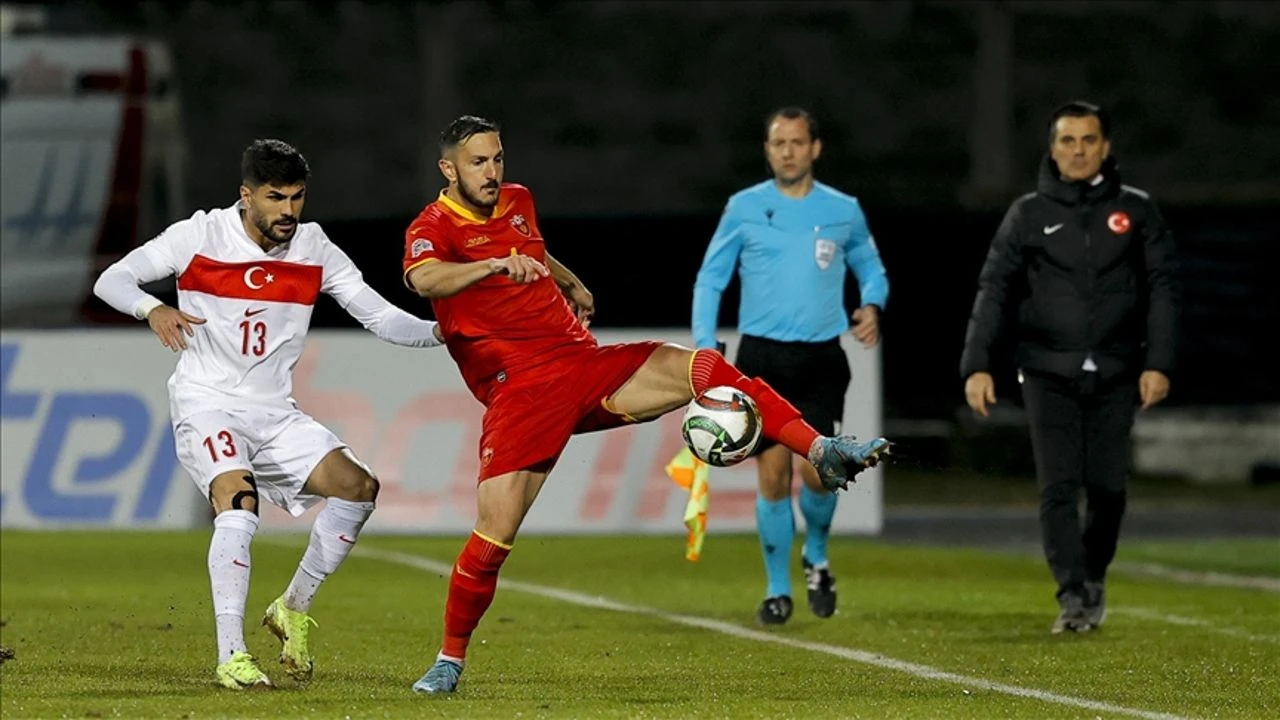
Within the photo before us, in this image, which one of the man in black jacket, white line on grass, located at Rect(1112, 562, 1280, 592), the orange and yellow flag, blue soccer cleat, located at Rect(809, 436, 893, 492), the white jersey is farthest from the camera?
white line on grass, located at Rect(1112, 562, 1280, 592)

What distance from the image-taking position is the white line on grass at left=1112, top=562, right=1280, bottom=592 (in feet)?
46.4

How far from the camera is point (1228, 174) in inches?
1154

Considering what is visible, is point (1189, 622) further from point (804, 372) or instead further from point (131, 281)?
point (131, 281)

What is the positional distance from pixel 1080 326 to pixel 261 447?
3628mm

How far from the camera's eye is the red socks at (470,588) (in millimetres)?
8773

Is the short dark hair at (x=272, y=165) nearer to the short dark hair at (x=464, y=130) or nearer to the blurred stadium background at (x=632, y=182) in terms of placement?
the short dark hair at (x=464, y=130)

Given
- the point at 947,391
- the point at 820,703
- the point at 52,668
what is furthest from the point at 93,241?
the point at 820,703

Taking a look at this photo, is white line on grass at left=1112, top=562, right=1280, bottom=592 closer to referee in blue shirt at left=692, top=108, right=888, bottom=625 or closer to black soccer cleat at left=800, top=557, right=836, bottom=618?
black soccer cleat at left=800, top=557, right=836, bottom=618

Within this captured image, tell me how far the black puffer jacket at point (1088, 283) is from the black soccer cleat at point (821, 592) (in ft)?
4.02

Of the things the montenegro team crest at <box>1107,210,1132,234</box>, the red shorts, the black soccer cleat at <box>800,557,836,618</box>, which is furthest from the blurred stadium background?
the red shorts

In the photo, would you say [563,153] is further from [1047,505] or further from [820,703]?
[820,703]

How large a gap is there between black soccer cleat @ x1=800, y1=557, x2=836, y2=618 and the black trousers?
1.06m

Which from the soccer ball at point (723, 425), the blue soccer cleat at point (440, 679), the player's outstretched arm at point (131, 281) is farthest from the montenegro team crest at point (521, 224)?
the blue soccer cleat at point (440, 679)


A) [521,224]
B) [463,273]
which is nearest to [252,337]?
[463,273]
